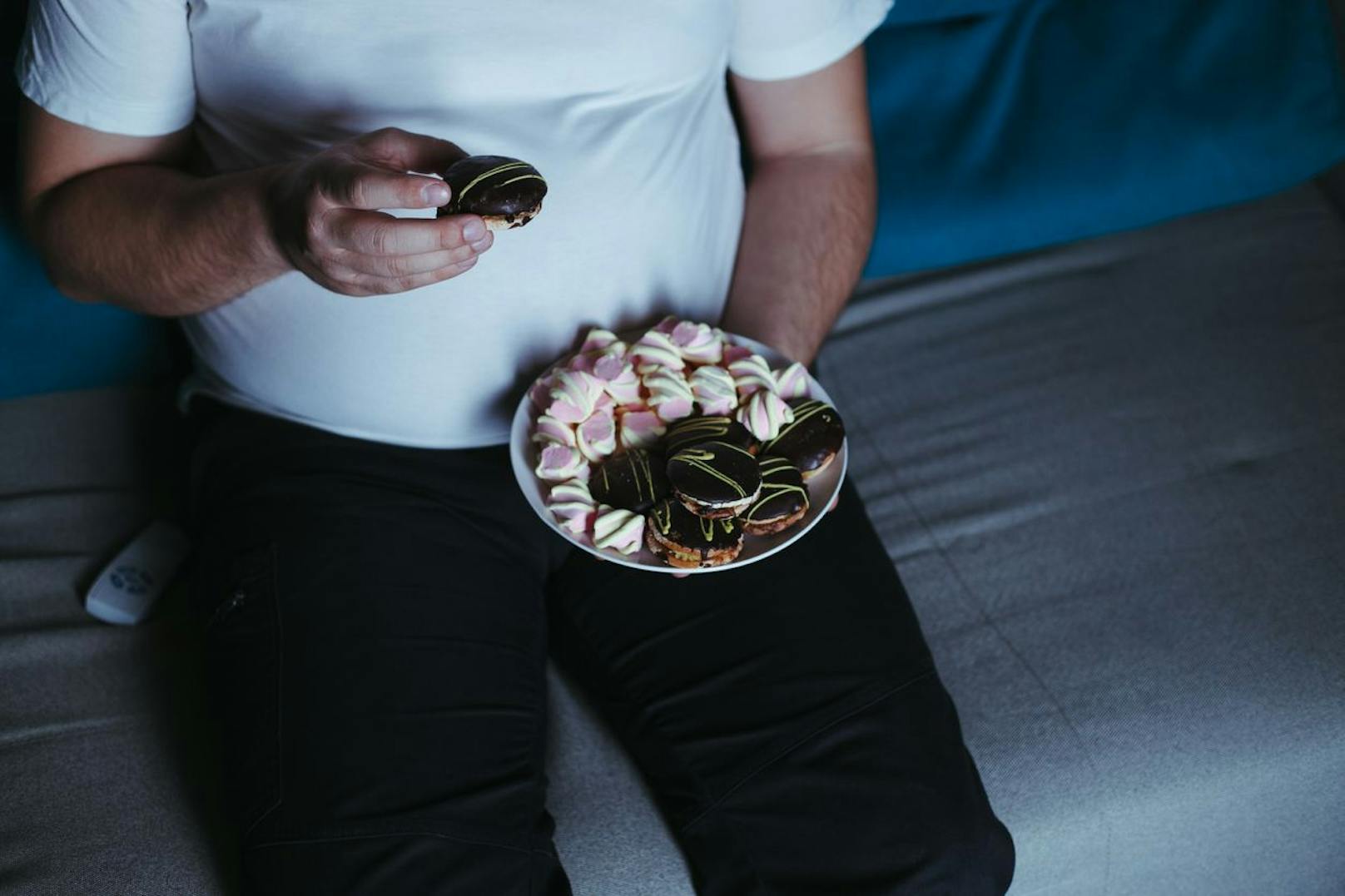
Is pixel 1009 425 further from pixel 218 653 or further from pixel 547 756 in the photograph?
pixel 218 653

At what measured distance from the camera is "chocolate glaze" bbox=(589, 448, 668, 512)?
0.98 m

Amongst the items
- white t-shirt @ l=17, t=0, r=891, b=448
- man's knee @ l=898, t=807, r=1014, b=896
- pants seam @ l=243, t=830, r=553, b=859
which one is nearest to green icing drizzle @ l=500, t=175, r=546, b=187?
white t-shirt @ l=17, t=0, r=891, b=448

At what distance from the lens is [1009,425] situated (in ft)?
4.52

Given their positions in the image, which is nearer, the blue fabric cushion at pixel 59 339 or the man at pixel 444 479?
the man at pixel 444 479

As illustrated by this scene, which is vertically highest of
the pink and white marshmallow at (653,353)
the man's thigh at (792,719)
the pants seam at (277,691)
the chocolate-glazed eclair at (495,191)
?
the chocolate-glazed eclair at (495,191)

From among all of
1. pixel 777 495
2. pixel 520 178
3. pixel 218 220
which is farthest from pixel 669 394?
pixel 218 220

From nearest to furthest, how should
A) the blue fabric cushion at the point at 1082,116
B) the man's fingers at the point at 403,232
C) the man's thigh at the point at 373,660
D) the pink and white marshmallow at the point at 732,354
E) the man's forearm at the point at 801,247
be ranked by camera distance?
the man's fingers at the point at 403,232, the man's thigh at the point at 373,660, the pink and white marshmallow at the point at 732,354, the man's forearm at the point at 801,247, the blue fabric cushion at the point at 1082,116

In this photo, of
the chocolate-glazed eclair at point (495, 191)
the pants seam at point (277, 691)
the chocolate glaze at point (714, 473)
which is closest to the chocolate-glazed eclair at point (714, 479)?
the chocolate glaze at point (714, 473)

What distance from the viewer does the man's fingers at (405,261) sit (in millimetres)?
799

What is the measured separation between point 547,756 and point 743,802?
230 millimetres

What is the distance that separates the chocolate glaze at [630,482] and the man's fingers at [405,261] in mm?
261

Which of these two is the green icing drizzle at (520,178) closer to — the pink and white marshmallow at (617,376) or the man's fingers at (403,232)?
the man's fingers at (403,232)

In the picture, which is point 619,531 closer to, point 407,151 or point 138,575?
→ point 407,151

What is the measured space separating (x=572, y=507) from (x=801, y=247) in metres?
0.45
